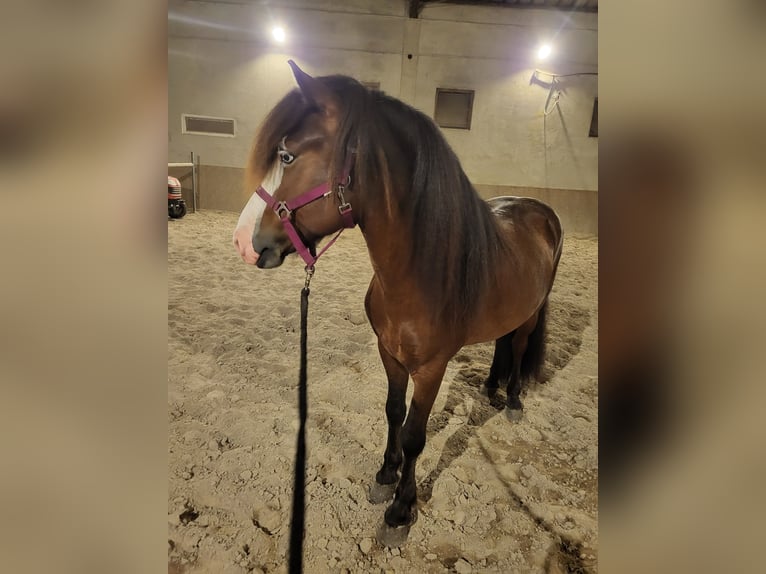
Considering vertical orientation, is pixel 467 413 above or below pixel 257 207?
below

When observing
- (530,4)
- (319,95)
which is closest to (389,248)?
(319,95)

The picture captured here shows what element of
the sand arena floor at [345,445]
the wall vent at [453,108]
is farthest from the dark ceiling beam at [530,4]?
the sand arena floor at [345,445]

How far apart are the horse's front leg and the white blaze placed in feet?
1.59

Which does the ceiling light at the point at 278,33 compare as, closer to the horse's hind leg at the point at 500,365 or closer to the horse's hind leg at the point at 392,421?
the horse's hind leg at the point at 392,421

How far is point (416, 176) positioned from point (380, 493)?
0.85 metres

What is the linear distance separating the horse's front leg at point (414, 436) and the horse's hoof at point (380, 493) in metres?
0.05

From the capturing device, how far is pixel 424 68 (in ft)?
4.57

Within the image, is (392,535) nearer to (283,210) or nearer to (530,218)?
(283,210)

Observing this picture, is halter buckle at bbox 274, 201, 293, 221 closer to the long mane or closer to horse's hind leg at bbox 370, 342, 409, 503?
the long mane

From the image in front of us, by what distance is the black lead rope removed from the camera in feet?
2.55
